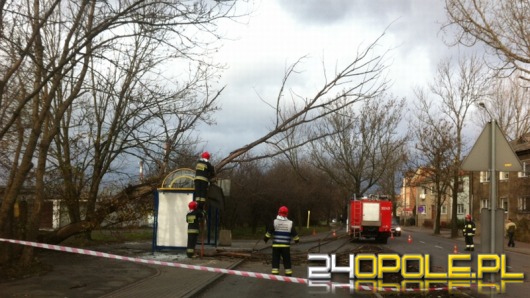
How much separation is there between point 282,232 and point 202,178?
385 centimetres

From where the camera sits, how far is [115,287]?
35.3 feet

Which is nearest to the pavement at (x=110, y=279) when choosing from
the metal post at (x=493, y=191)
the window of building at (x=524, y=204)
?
the metal post at (x=493, y=191)

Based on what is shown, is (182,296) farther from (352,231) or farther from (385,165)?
(385,165)

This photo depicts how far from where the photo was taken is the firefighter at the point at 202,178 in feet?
50.8

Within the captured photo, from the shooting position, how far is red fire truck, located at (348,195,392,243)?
32812mm

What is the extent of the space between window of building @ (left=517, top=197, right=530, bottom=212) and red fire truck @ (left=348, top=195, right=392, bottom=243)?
17940mm

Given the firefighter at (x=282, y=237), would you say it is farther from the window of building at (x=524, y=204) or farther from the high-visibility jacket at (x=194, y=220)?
the window of building at (x=524, y=204)

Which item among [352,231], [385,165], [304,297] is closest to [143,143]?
[304,297]

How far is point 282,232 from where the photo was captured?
12.5 meters

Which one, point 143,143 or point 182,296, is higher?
point 143,143

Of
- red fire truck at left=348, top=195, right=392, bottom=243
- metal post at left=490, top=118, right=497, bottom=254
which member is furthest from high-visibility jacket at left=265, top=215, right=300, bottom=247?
red fire truck at left=348, top=195, right=392, bottom=243

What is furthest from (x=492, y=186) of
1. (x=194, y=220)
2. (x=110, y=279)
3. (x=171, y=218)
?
(x=171, y=218)

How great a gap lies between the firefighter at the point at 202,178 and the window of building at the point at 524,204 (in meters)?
37.1

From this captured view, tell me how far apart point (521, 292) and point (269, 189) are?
3450 cm
